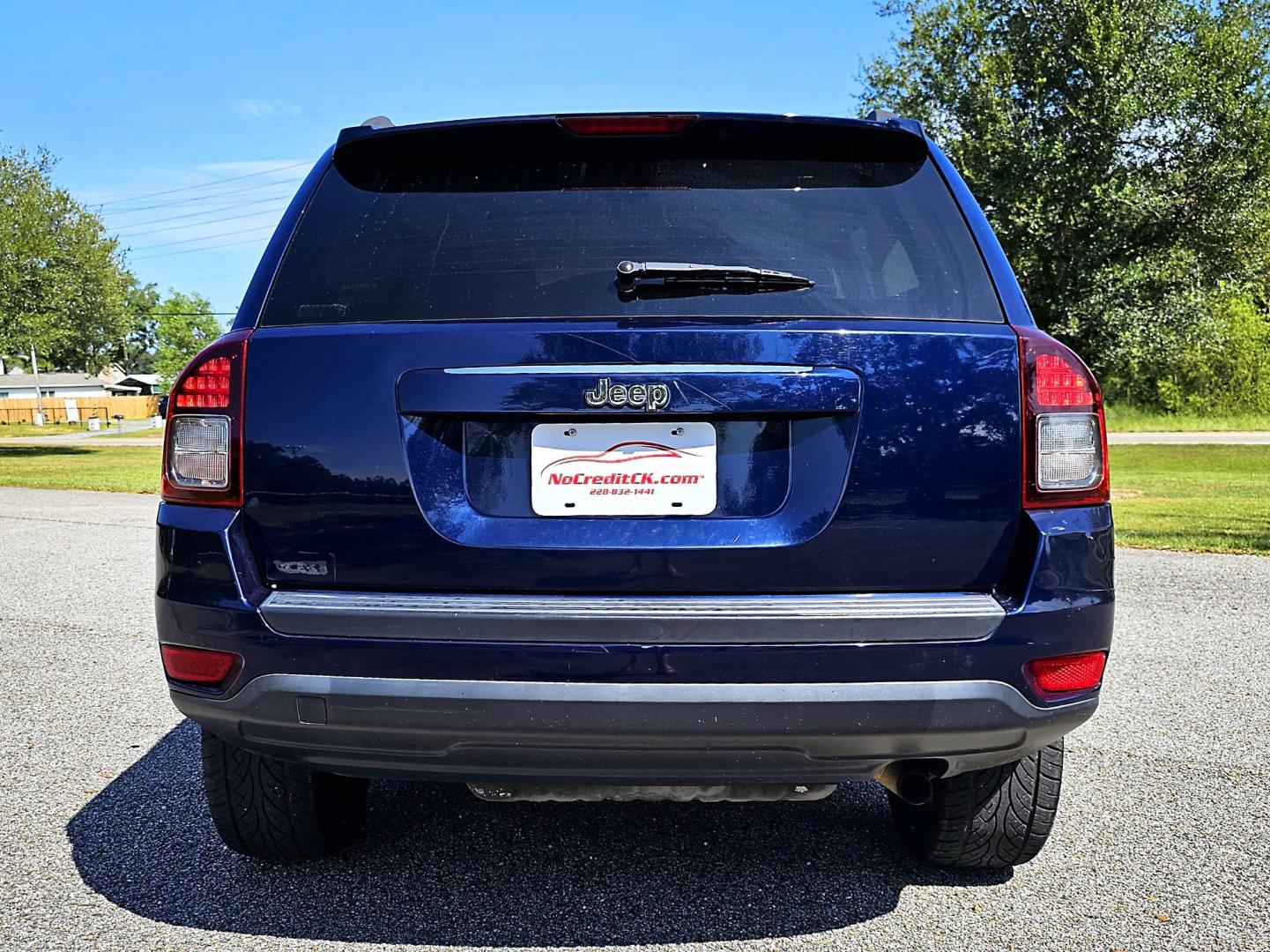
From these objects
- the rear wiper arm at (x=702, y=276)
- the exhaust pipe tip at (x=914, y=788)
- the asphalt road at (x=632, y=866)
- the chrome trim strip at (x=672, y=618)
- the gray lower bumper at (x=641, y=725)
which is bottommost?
the asphalt road at (x=632, y=866)

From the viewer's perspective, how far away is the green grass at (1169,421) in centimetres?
3212

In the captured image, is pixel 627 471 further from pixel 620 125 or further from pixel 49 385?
pixel 49 385

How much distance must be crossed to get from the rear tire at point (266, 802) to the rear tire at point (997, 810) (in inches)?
60.3

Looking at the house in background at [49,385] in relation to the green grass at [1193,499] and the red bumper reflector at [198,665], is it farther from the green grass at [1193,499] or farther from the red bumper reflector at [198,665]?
the red bumper reflector at [198,665]

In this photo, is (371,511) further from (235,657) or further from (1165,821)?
(1165,821)

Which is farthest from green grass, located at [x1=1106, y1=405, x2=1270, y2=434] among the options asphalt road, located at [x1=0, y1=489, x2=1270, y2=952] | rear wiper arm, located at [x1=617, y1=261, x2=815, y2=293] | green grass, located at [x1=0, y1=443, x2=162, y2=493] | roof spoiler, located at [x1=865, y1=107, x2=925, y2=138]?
rear wiper arm, located at [x1=617, y1=261, x2=815, y2=293]

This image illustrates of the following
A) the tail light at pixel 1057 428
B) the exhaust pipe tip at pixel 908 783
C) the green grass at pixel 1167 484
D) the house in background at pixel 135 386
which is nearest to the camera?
the tail light at pixel 1057 428

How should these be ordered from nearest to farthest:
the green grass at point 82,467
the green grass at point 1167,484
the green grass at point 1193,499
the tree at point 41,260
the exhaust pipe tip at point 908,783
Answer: the exhaust pipe tip at point 908,783 → the green grass at point 1193,499 → the green grass at point 1167,484 → the green grass at point 82,467 → the tree at point 41,260

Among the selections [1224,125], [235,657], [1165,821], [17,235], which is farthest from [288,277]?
[17,235]

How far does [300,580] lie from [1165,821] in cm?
254

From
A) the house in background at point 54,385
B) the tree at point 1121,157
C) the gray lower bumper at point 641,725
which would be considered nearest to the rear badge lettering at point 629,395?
the gray lower bumper at point 641,725

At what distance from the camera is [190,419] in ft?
7.73

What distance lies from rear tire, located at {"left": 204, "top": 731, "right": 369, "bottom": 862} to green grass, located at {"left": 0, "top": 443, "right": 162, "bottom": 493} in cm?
1459

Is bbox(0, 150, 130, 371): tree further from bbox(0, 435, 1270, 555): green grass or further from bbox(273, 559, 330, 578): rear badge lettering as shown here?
bbox(273, 559, 330, 578): rear badge lettering
